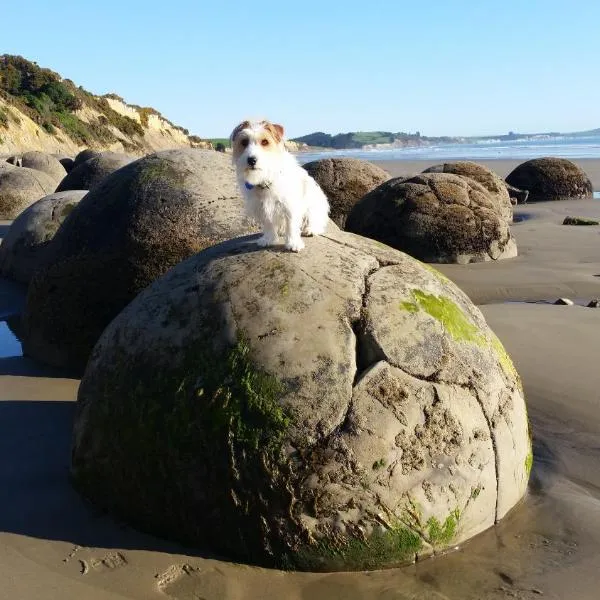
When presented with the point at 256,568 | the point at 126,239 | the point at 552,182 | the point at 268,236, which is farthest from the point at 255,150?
the point at 552,182

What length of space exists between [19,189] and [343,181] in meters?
8.63

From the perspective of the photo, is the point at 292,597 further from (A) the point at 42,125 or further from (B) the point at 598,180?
(A) the point at 42,125

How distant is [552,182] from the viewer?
2292 centimetres

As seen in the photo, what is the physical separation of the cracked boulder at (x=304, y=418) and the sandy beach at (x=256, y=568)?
0.33ft

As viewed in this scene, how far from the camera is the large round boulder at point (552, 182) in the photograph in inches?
896

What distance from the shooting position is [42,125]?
4778cm

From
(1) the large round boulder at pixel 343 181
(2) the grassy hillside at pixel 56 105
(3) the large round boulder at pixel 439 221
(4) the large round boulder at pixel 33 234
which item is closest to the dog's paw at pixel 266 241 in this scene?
(4) the large round boulder at pixel 33 234

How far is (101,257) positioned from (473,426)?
12.9ft

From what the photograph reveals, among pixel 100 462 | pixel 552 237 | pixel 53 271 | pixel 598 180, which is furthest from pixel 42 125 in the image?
pixel 100 462

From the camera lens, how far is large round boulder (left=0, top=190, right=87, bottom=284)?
412 inches

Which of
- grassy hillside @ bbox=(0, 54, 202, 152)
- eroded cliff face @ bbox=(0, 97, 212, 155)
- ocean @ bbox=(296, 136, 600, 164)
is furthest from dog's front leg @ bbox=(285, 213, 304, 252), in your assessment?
grassy hillside @ bbox=(0, 54, 202, 152)

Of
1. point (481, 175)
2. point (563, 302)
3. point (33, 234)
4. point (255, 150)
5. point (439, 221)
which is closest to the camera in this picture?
point (255, 150)

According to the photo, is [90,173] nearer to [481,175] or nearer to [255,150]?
[481,175]

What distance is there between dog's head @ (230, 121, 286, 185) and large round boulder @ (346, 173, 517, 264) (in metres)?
7.85
